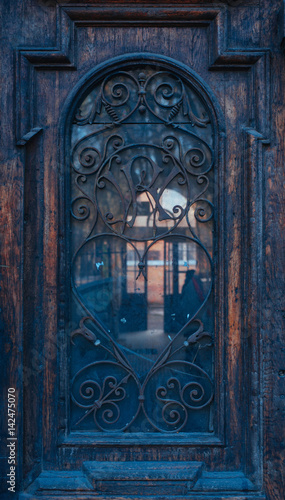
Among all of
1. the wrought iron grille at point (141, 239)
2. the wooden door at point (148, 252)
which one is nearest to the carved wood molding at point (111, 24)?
the wooden door at point (148, 252)

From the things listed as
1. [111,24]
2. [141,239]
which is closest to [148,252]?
[141,239]

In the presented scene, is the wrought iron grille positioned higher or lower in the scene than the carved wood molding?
lower

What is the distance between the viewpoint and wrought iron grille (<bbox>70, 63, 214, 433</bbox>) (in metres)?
1.70

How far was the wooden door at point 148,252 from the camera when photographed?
163 centimetres

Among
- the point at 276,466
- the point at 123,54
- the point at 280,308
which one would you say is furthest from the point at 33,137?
the point at 276,466

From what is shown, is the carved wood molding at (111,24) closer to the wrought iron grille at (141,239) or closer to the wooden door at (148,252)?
the wooden door at (148,252)

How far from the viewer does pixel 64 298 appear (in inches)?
66.0

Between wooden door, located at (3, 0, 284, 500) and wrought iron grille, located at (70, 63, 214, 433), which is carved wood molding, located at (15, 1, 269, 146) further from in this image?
wrought iron grille, located at (70, 63, 214, 433)

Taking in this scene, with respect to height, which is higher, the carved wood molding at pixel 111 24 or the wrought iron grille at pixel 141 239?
the carved wood molding at pixel 111 24

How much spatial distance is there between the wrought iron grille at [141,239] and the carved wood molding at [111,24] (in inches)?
8.0

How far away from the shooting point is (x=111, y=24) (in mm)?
1682

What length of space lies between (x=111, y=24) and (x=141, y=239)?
104 cm

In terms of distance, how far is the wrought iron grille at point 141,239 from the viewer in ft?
5.56

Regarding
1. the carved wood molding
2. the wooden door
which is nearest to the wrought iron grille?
the wooden door
